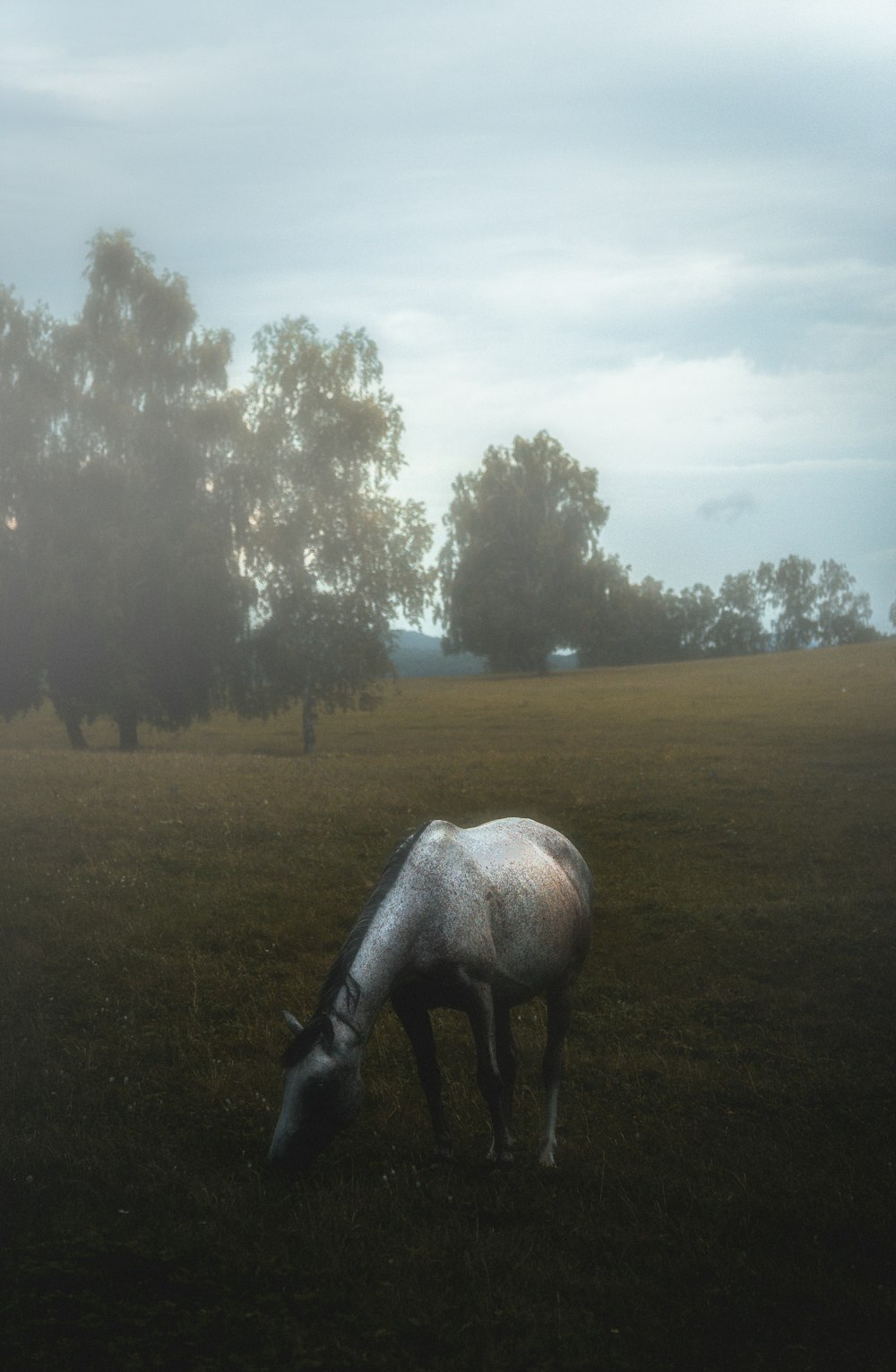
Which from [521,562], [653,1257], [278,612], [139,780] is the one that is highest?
[521,562]

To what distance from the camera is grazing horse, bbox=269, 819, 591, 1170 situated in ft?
21.3

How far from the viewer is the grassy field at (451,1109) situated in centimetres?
611

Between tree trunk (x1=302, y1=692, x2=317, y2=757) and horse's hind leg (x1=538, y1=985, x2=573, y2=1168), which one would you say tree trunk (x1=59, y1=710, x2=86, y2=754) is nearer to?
tree trunk (x1=302, y1=692, x2=317, y2=757)

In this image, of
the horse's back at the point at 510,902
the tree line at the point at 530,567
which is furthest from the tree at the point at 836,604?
the horse's back at the point at 510,902

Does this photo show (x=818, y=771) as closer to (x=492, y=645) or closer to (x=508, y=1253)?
(x=508, y=1253)

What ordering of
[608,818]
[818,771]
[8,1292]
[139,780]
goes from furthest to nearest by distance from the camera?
[818,771] < [139,780] < [608,818] < [8,1292]

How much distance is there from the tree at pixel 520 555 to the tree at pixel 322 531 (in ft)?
113

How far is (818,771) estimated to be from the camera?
27.0 meters

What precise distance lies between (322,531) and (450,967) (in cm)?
3639

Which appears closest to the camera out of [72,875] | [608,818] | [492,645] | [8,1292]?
[8,1292]

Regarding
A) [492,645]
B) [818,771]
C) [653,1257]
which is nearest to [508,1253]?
[653,1257]

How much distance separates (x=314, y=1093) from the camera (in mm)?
6391

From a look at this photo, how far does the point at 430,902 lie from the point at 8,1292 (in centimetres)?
337

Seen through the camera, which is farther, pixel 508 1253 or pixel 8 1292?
pixel 508 1253
